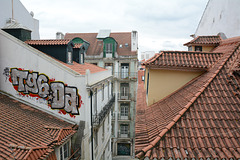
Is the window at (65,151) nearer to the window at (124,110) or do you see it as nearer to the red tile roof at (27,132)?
the red tile roof at (27,132)

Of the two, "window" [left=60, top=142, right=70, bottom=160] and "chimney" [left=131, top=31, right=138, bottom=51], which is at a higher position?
"chimney" [left=131, top=31, right=138, bottom=51]

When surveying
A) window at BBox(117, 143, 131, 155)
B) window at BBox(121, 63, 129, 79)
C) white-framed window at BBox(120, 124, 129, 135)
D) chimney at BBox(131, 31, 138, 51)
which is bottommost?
window at BBox(117, 143, 131, 155)

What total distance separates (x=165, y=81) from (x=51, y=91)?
798 centimetres

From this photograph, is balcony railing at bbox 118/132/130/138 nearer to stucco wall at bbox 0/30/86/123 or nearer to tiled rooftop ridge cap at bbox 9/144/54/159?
stucco wall at bbox 0/30/86/123

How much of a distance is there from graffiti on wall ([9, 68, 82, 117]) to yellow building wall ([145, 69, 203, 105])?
204 inches

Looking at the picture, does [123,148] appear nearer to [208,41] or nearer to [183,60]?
[208,41]

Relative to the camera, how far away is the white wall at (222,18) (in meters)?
16.5

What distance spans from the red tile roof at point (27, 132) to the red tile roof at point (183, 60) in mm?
6762

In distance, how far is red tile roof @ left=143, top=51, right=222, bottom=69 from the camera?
9.27m

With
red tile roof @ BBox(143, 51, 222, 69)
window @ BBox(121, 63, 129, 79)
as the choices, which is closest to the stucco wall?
red tile roof @ BBox(143, 51, 222, 69)

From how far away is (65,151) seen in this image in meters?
10.6

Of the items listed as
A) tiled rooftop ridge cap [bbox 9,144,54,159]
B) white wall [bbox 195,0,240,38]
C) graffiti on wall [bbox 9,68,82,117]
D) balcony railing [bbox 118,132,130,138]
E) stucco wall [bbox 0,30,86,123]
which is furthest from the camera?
balcony railing [bbox 118,132,130,138]

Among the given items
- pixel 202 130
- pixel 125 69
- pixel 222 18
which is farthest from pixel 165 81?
pixel 125 69

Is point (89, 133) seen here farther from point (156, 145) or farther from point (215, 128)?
point (215, 128)
